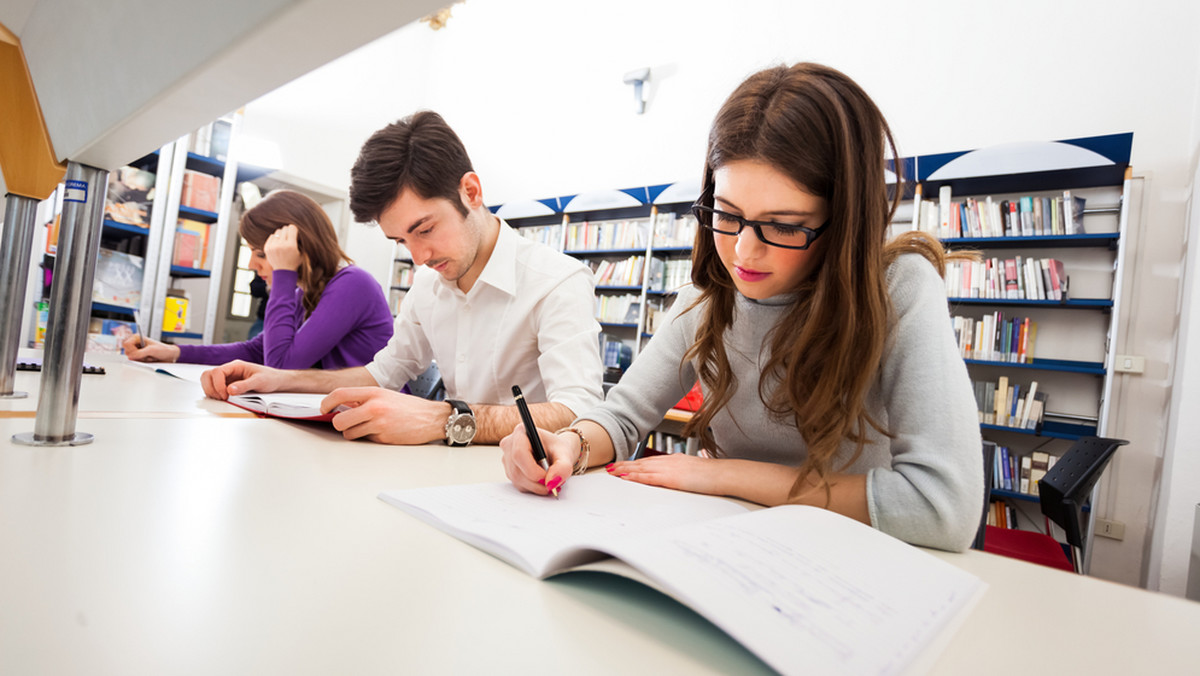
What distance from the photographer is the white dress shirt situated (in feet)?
4.49

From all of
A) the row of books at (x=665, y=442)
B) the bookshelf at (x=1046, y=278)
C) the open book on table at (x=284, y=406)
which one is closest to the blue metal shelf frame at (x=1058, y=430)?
the bookshelf at (x=1046, y=278)

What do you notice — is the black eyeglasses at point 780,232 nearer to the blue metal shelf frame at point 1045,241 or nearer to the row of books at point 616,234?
the blue metal shelf frame at point 1045,241

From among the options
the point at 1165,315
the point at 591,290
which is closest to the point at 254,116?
the point at 591,290

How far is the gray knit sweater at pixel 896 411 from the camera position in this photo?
70 cm

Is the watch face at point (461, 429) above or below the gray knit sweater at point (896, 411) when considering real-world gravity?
below

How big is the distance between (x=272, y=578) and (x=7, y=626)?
13cm

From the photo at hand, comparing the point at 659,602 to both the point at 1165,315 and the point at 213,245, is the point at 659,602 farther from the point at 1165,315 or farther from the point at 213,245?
the point at 213,245

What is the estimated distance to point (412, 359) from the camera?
1784 millimetres

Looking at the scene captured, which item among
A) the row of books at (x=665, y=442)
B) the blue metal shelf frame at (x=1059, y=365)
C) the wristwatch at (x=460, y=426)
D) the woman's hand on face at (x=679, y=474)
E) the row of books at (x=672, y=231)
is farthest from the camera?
the row of books at (x=672, y=231)

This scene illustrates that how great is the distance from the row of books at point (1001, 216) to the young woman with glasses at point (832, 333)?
9.33ft

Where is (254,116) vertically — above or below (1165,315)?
above

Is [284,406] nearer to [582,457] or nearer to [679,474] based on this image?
[582,457]

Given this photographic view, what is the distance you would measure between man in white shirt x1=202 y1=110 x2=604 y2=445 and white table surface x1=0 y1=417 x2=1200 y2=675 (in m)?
0.65

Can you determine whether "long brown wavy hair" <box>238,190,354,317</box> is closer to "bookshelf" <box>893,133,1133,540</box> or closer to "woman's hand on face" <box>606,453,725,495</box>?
"woman's hand on face" <box>606,453,725,495</box>
